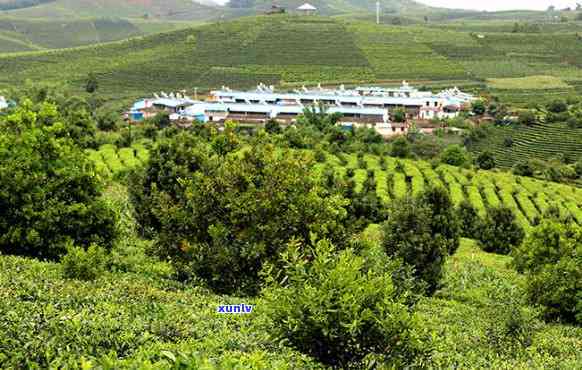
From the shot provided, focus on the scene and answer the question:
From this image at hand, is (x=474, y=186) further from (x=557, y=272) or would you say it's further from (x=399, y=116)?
(x=399, y=116)

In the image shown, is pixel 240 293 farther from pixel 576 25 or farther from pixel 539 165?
pixel 576 25

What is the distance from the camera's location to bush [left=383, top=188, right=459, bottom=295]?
1964cm

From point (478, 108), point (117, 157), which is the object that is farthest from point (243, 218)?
point (478, 108)

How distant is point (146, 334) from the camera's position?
8.02 meters

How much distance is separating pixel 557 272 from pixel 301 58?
309ft

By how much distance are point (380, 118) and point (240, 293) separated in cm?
6204

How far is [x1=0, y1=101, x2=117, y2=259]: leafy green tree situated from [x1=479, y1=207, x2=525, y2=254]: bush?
67.0 ft

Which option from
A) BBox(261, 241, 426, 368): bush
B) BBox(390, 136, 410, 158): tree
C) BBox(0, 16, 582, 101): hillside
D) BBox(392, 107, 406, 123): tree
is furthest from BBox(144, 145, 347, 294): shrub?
BBox(0, 16, 582, 101): hillside

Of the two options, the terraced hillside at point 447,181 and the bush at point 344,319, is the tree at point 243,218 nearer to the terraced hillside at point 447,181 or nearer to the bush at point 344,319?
the bush at point 344,319

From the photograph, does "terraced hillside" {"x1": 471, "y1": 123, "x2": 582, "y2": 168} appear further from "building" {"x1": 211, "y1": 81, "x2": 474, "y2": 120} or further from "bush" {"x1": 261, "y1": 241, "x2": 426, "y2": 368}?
"bush" {"x1": 261, "y1": 241, "x2": 426, "y2": 368}

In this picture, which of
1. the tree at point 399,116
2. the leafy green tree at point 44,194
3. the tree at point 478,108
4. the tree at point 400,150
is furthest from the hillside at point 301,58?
the leafy green tree at point 44,194

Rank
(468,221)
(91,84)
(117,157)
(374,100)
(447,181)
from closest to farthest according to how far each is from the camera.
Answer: (468,221) < (117,157) < (447,181) < (374,100) < (91,84)

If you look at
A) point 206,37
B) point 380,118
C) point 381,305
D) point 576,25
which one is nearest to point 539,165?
point 380,118

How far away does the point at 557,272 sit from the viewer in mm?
18922
